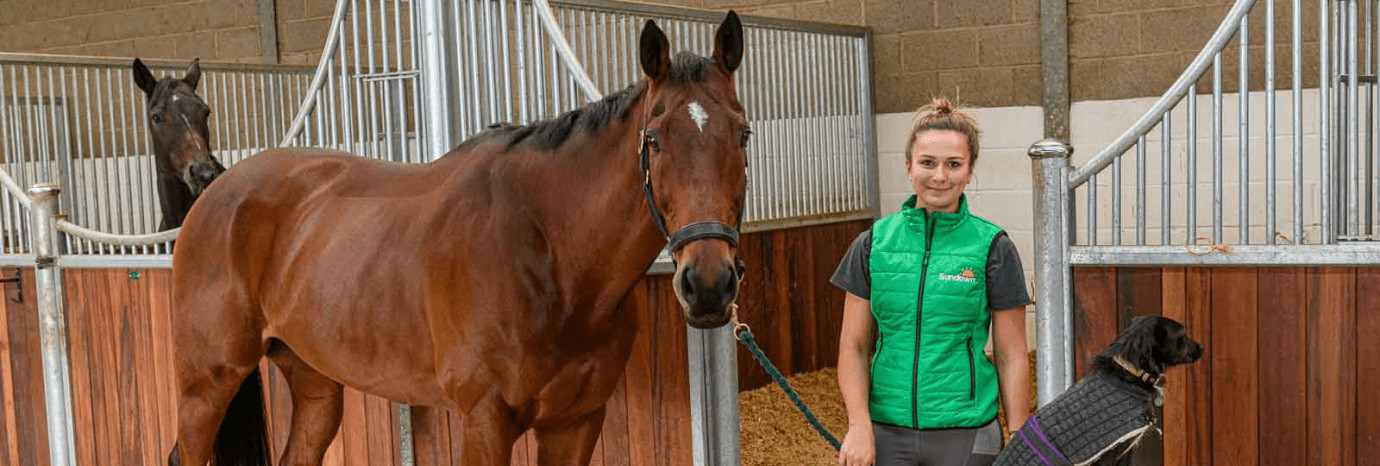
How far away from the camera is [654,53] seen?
1.92 meters

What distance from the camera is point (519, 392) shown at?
2127mm

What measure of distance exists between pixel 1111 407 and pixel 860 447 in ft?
1.27

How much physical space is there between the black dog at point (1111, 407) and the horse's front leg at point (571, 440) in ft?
2.49

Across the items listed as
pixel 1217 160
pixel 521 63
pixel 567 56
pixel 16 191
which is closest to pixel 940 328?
pixel 1217 160

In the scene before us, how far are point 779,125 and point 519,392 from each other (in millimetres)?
2537

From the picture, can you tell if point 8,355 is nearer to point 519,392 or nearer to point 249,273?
point 249,273

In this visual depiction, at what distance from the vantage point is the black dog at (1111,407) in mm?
1843

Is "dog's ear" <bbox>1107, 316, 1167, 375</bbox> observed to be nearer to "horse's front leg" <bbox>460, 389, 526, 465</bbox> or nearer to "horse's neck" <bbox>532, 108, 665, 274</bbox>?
"horse's neck" <bbox>532, 108, 665, 274</bbox>

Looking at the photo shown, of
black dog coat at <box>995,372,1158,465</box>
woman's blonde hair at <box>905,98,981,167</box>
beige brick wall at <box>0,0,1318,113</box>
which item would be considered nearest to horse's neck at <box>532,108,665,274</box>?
woman's blonde hair at <box>905,98,981,167</box>

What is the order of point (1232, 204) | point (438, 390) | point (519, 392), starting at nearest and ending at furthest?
1. point (519, 392)
2. point (438, 390)
3. point (1232, 204)

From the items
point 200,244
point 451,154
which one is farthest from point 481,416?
point 200,244

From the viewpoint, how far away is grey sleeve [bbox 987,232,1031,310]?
1.84 metres

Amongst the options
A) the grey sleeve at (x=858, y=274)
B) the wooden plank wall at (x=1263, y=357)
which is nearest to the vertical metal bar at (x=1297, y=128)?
the wooden plank wall at (x=1263, y=357)

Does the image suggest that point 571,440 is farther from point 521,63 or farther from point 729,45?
point 521,63
